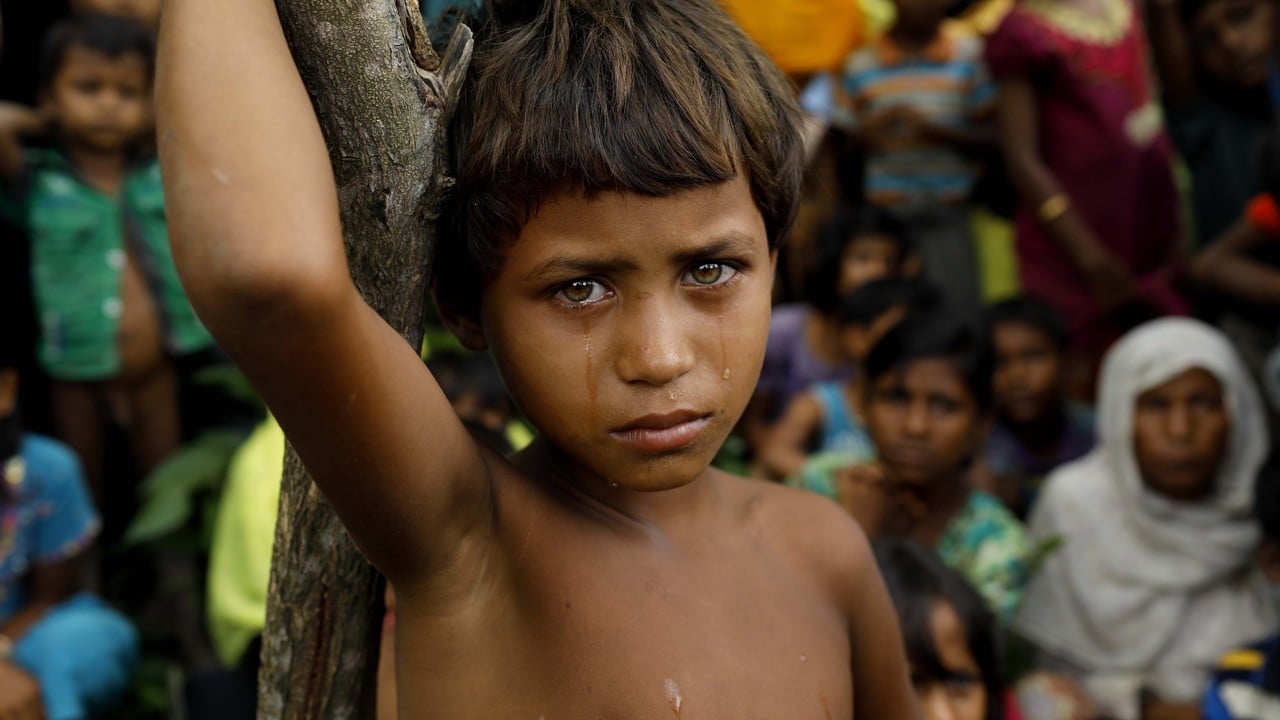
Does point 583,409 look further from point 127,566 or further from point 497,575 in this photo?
point 127,566

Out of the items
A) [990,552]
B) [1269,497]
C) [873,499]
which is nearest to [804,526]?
[873,499]

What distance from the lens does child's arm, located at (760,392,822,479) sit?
4.31 m

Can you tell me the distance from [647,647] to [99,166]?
361 centimetres

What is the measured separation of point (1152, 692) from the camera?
3988 millimetres

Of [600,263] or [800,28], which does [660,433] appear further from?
[800,28]

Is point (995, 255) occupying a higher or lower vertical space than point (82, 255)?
higher

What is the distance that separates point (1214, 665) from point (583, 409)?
321 centimetres

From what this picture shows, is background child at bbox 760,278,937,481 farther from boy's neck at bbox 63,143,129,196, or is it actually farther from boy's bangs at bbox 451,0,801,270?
boy's bangs at bbox 451,0,801,270

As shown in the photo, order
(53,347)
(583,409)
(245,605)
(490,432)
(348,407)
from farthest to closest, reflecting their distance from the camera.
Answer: (53,347) < (245,605) < (490,432) < (583,409) < (348,407)

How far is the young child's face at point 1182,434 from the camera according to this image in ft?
13.5

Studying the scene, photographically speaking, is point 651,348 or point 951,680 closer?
point 651,348

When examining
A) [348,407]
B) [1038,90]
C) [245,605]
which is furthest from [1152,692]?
[348,407]

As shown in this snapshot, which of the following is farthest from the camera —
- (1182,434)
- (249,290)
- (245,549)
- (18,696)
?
(1182,434)

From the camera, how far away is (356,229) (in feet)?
4.23
